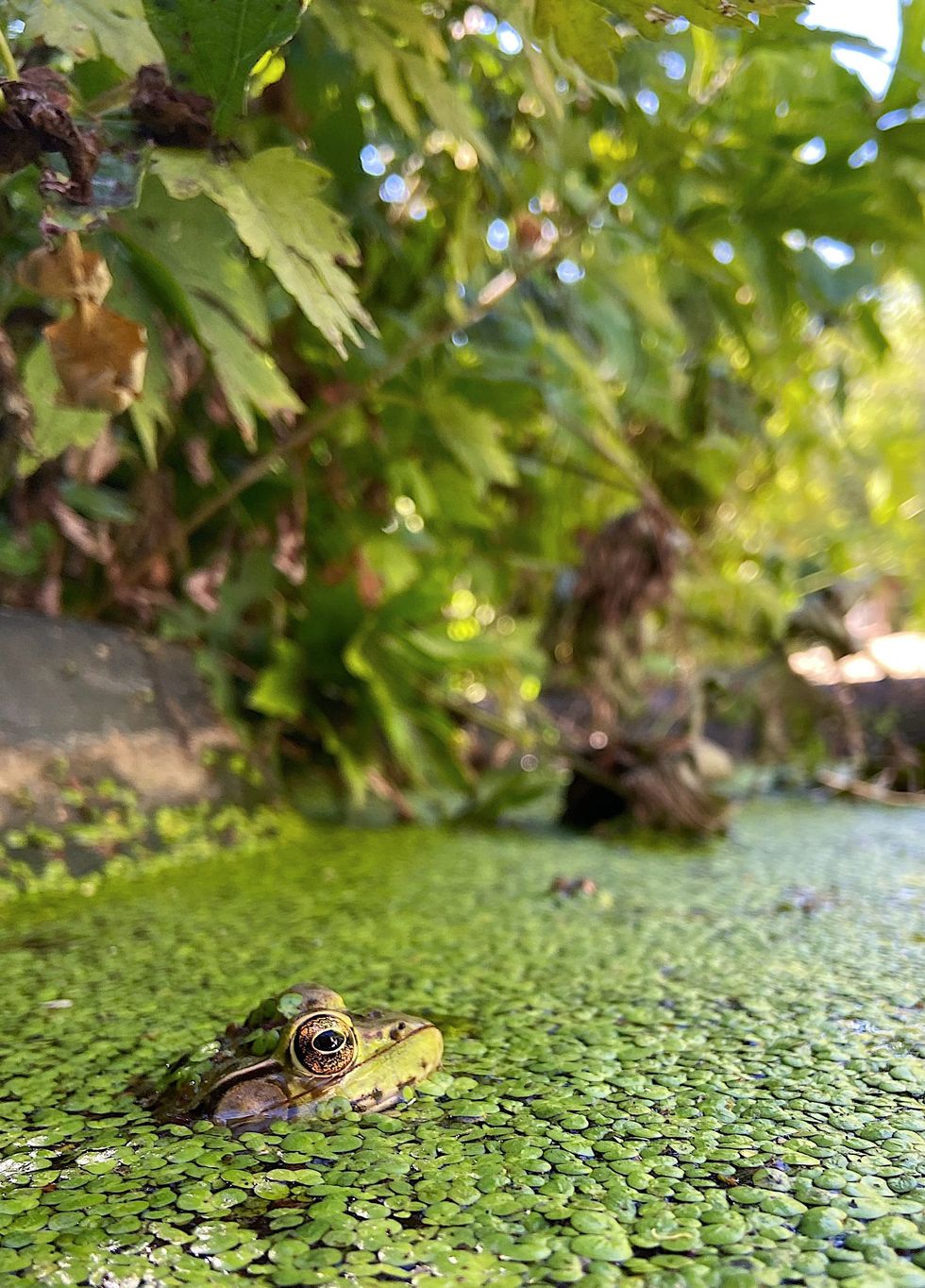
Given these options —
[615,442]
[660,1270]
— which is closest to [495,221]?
[615,442]

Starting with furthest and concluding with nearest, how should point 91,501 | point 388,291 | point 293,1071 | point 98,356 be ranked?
point 388,291, point 91,501, point 98,356, point 293,1071

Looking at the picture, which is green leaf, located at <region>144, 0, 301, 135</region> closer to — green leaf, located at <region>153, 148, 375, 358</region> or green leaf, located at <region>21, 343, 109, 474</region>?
green leaf, located at <region>153, 148, 375, 358</region>

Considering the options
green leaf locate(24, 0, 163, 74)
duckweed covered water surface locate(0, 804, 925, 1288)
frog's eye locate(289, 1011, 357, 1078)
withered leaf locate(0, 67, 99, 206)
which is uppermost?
green leaf locate(24, 0, 163, 74)

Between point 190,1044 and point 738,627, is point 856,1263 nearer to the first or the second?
point 190,1044

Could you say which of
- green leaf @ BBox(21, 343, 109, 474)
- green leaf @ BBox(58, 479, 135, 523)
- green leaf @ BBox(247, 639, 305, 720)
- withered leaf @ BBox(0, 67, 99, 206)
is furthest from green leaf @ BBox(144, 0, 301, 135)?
green leaf @ BBox(247, 639, 305, 720)

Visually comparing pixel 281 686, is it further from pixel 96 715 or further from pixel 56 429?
pixel 56 429

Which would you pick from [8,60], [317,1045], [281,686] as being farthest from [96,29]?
[281,686]

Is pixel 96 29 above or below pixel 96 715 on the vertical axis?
above

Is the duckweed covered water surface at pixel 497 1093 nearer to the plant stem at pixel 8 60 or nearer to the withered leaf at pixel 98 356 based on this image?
the withered leaf at pixel 98 356
